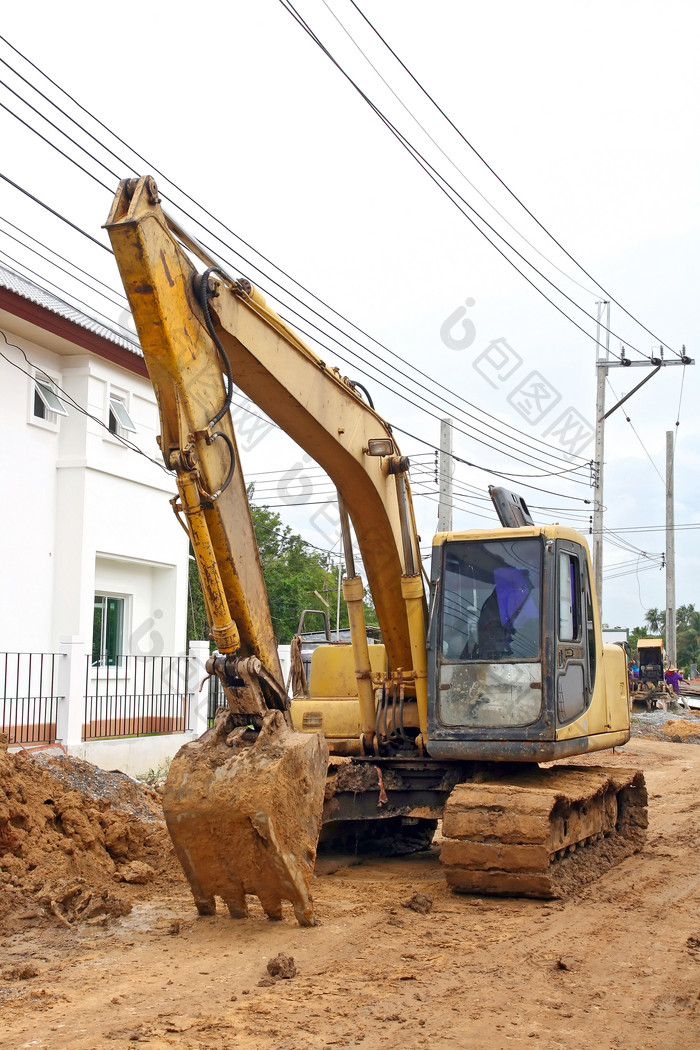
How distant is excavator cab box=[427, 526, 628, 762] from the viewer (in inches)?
315

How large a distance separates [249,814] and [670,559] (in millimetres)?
36098

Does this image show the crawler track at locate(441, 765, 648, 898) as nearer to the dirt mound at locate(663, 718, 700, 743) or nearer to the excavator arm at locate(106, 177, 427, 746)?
the excavator arm at locate(106, 177, 427, 746)

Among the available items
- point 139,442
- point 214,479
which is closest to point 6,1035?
point 214,479

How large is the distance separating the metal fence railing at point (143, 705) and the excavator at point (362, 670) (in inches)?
177

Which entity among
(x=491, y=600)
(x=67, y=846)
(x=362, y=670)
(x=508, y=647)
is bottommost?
(x=67, y=846)

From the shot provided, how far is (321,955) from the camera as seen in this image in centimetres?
597

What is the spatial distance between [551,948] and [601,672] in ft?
10.9

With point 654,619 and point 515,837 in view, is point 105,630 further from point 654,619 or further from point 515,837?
point 654,619

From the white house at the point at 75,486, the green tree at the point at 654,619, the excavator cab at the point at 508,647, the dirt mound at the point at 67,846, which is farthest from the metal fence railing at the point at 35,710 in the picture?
the green tree at the point at 654,619

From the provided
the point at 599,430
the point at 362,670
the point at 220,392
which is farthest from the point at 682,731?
the point at 220,392

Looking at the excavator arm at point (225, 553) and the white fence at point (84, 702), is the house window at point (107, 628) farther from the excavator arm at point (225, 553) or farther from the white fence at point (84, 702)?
the excavator arm at point (225, 553)

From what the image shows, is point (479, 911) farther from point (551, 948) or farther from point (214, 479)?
point (214, 479)

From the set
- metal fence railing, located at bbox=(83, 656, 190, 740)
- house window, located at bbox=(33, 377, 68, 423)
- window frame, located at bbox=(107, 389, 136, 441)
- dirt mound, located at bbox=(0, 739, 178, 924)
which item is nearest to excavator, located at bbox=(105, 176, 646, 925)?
dirt mound, located at bbox=(0, 739, 178, 924)

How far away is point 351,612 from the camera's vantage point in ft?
28.6
